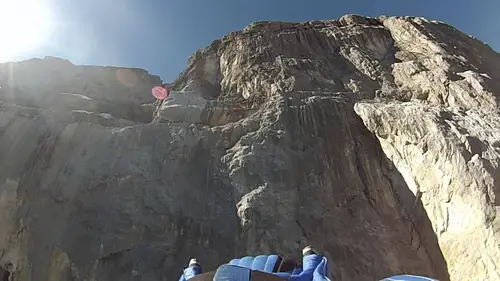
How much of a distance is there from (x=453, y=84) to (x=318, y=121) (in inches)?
126

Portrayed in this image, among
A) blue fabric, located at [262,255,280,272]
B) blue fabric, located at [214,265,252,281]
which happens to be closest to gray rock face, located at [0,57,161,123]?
blue fabric, located at [262,255,280,272]

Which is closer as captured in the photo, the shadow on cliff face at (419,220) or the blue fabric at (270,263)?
the blue fabric at (270,263)

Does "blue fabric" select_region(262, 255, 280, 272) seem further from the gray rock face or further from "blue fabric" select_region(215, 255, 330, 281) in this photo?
the gray rock face

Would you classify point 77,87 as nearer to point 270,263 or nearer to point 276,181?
point 276,181

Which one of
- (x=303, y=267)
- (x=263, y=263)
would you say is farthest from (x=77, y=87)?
(x=303, y=267)

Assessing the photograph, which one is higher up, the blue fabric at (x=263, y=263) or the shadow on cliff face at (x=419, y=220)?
the shadow on cliff face at (x=419, y=220)

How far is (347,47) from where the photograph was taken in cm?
1697

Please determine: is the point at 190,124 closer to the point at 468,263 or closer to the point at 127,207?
the point at 127,207

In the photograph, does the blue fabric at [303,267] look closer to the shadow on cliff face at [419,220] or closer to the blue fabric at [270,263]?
the blue fabric at [270,263]

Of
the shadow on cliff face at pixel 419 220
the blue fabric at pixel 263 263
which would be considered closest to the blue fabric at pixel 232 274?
the blue fabric at pixel 263 263

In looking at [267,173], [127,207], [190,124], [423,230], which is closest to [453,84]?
[423,230]

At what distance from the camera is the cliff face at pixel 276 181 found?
9.17 metres

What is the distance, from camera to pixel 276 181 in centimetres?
1066

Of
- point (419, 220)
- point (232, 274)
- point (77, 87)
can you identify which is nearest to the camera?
point (232, 274)
